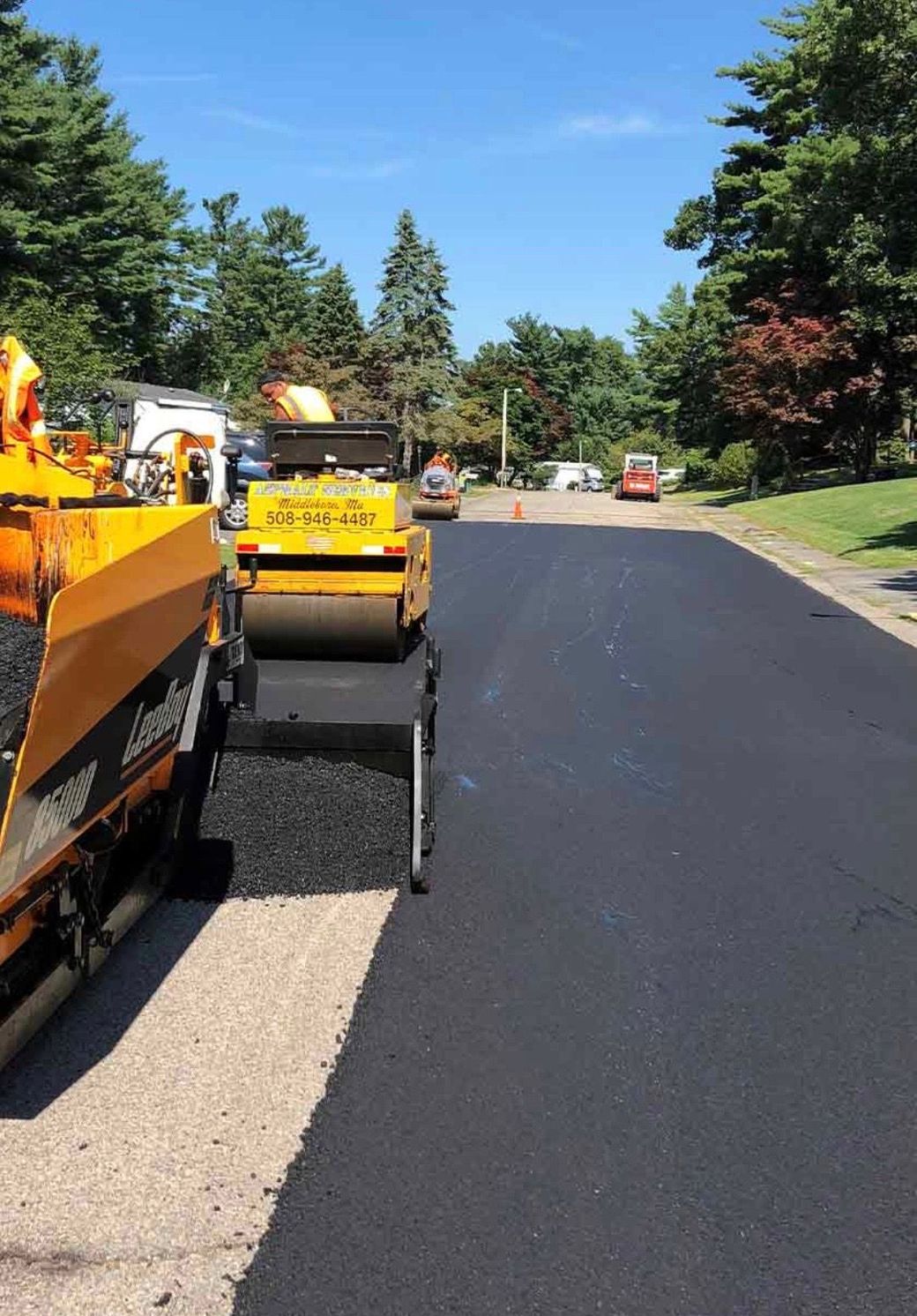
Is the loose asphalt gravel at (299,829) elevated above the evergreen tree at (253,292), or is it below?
below

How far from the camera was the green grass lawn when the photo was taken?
2323 cm

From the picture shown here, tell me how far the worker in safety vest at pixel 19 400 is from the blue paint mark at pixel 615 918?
133 inches

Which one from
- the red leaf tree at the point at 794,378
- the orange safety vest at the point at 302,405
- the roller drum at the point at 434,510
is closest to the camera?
the orange safety vest at the point at 302,405

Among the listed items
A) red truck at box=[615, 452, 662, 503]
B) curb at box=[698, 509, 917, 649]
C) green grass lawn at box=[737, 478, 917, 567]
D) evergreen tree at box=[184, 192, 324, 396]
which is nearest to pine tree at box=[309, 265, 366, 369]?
evergreen tree at box=[184, 192, 324, 396]

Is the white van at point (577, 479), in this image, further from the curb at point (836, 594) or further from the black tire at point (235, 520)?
the black tire at point (235, 520)

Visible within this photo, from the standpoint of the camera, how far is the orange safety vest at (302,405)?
1063 cm

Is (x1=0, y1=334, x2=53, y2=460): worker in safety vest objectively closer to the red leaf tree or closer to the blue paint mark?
the blue paint mark

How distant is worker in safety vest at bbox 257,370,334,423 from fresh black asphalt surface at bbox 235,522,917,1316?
11.2ft

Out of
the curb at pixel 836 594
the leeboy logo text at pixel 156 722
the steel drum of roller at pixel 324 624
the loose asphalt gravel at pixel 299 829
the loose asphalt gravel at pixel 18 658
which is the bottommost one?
the curb at pixel 836 594

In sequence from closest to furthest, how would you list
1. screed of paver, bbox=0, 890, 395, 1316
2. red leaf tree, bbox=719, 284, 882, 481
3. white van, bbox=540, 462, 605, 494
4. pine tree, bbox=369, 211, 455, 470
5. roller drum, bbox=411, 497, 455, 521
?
screed of paver, bbox=0, 890, 395, 1316, roller drum, bbox=411, 497, 455, 521, red leaf tree, bbox=719, 284, 882, 481, pine tree, bbox=369, 211, 455, 470, white van, bbox=540, 462, 605, 494

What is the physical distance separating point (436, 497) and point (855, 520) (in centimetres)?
1153

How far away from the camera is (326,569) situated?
384 inches

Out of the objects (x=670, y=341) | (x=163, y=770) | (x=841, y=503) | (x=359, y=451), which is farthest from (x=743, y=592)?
(x=670, y=341)

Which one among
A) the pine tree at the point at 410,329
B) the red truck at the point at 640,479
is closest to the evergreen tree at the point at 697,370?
the red truck at the point at 640,479
